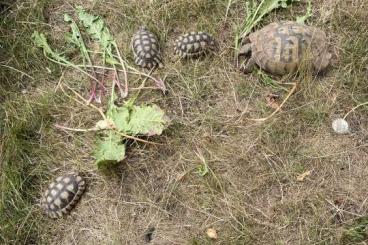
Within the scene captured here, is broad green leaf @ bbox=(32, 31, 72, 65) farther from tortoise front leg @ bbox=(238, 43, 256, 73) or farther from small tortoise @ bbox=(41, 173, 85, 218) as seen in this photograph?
tortoise front leg @ bbox=(238, 43, 256, 73)

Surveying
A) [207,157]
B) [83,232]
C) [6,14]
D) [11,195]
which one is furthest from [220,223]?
[6,14]

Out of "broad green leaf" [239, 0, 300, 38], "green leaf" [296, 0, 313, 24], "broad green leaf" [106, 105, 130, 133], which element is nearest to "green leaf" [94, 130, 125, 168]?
"broad green leaf" [106, 105, 130, 133]

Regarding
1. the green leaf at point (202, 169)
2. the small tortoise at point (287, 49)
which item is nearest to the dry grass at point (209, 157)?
the green leaf at point (202, 169)

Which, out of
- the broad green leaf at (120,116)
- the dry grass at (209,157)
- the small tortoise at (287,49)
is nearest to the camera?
the dry grass at (209,157)

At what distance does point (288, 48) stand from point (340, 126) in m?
0.80

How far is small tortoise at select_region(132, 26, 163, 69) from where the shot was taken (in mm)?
4656

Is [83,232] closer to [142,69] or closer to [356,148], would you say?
[142,69]

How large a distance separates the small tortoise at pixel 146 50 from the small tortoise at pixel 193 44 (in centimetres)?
20

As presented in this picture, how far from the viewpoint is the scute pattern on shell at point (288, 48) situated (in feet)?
14.9

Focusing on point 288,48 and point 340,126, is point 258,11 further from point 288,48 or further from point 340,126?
point 340,126

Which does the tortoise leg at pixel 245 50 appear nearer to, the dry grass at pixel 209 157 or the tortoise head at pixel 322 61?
the dry grass at pixel 209 157

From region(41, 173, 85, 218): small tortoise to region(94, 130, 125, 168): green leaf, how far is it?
0.25 metres

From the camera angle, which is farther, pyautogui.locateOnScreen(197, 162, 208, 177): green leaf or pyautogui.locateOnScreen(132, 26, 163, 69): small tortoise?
pyautogui.locateOnScreen(132, 26, 163, 69): small tortoise

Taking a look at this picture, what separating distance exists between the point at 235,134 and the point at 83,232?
4.93ft
